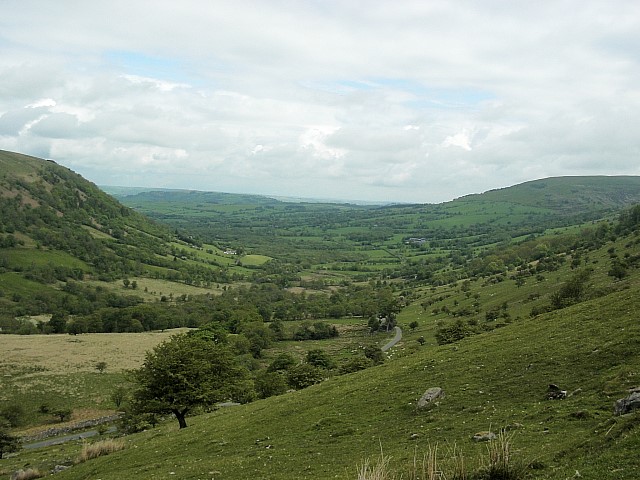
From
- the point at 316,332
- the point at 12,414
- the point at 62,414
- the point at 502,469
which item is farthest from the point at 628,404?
the point at 316,332

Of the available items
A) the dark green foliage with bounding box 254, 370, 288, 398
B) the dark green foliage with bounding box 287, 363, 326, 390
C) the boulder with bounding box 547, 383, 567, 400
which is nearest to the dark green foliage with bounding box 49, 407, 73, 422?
the dark green foliage with bounding box 254, 370, 288, 398

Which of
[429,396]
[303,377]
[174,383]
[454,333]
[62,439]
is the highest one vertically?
[429,396]

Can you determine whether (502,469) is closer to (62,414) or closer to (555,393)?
(555,393)

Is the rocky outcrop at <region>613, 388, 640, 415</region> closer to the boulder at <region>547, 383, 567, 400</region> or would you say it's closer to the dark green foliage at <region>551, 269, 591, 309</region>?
the boulder at <region>547, 383, 567, 400</region>

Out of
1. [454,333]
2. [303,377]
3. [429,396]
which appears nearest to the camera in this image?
[429,396]

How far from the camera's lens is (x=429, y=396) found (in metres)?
27.0

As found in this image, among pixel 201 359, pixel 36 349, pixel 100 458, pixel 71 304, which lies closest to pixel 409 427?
pixel 100 458

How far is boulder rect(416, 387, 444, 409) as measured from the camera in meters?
26.4

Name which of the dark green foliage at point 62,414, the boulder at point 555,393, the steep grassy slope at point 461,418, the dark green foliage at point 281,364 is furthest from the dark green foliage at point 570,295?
the dark green foliage at point 62,414

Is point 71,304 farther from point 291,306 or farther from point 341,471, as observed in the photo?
point 341,471

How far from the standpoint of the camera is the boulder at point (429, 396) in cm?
2639

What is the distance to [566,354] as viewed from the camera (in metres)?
27.3

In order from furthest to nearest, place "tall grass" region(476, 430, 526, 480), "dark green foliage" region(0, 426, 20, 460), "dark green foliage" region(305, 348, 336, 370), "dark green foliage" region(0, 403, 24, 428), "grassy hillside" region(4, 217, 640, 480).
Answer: "dark green foliage" region(305, 348, 336, 370), "dark green foliage" region(0, 403, 24, 428), "dark green foliage" region(0, 426, 20, 460), "grassy hillside" region(4, 217, 640, 480), "tall grass" region(476, 430, 526, 480)

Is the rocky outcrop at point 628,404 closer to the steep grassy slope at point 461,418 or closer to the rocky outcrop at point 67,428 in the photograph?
the steep grassy slope at point 461,418
